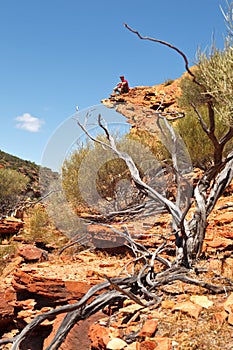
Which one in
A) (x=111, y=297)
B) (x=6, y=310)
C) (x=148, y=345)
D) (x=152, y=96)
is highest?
(x=152, y=96)

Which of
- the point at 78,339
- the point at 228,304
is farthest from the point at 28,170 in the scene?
the point at 228,304

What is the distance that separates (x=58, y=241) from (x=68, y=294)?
475 cm

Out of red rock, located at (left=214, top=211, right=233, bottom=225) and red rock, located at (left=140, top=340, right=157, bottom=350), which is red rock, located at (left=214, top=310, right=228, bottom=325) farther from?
red rock, located at (left=214, top=211, right=233, bottom=225)

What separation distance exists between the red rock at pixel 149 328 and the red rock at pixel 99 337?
1.09 ft

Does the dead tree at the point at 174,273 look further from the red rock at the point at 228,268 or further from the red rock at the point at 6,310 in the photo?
the red rock at the point at 6,310

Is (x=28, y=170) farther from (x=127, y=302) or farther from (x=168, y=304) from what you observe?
(x=168, y=304)

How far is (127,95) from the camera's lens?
2403 cm

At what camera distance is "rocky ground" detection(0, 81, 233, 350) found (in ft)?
10.0

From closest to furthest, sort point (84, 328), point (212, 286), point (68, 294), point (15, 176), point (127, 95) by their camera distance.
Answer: point (212, 286) < point (84, 328) < point (68, 294) < point (15, 176) < point (127, 95)

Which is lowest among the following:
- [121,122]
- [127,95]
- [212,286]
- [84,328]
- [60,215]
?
[84,328]

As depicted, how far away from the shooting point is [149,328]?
3154 mm

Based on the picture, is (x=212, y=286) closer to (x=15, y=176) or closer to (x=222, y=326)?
(x=222, y=326)

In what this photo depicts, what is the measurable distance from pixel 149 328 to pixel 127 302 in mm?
894

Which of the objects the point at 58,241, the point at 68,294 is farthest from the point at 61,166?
the point at 68,294
